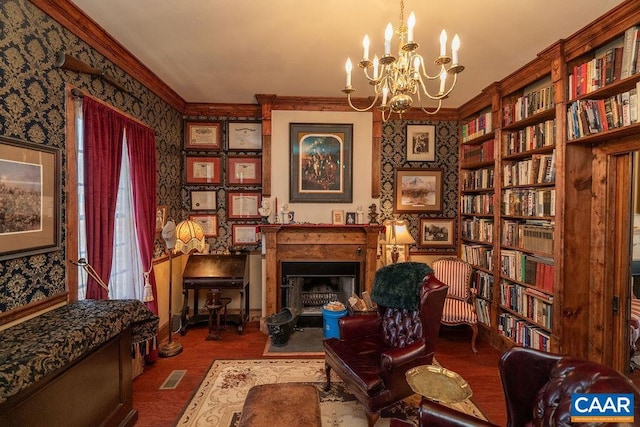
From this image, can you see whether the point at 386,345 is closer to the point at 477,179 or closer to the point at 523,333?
the point at 523,333

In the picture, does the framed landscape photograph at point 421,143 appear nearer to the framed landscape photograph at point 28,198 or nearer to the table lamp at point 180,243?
the table lamp at point 180,243

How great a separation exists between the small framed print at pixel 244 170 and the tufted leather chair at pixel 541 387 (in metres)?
3.63

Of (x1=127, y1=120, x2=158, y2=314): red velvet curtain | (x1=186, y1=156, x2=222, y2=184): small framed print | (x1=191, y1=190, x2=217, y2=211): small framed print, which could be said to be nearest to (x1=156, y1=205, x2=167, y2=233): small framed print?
(x1=127, y1=120, x2=158, y2=314): red velvet curtain

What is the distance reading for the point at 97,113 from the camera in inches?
101

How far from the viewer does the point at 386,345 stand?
9.17 ft

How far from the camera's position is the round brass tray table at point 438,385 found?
65.0 inches

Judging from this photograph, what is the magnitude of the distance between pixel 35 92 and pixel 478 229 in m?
4.57

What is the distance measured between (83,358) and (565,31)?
423 centimetres

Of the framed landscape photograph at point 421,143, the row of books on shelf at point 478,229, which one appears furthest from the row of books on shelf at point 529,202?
the framed landscape photograph at point 421,143

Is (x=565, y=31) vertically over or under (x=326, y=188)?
over

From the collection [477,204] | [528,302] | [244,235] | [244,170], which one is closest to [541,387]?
[528,302]

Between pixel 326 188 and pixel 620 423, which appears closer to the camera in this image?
pixel 620 423

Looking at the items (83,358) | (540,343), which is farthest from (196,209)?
(540,343)

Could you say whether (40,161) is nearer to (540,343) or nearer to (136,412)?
(136,412)
